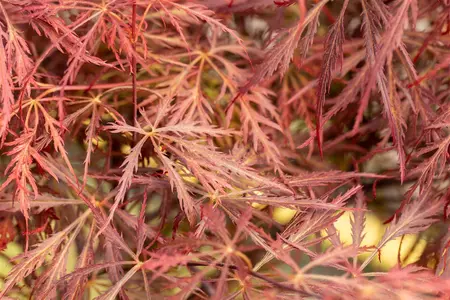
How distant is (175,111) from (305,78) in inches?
10.7

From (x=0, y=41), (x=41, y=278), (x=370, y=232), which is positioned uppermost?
(x=0, y=41)

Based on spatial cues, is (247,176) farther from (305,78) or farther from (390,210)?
(390,210)

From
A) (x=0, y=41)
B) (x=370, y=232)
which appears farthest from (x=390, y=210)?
(x=0, y=41)

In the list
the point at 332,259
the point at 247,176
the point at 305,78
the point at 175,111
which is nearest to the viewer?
the point at 332,259

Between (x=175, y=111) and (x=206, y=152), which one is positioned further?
(x=175, y=111)

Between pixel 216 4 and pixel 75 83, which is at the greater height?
pixel 216 4

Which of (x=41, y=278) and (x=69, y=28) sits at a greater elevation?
(x=69, y=28)

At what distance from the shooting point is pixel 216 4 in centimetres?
80

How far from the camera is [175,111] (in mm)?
767

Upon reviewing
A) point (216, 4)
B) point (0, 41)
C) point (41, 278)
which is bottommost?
point (41, 278)

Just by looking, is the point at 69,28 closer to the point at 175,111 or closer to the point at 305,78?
the point at 175,111

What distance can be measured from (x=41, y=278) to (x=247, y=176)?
0.30 metres

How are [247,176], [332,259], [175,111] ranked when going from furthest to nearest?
1. [175,111]
2. [247,176]
3. [332,259]

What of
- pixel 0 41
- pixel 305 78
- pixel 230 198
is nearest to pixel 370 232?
pixel 305 78
